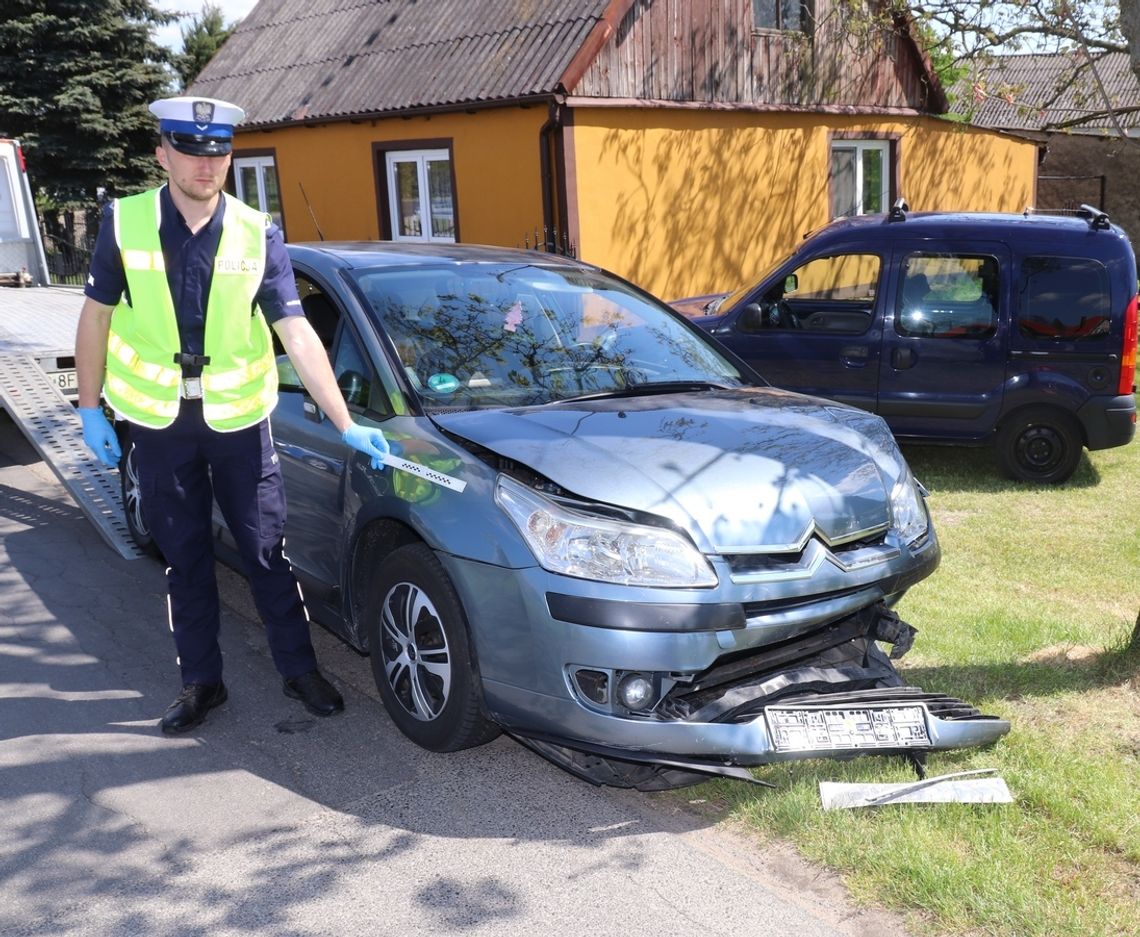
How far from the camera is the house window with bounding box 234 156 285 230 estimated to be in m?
17.2

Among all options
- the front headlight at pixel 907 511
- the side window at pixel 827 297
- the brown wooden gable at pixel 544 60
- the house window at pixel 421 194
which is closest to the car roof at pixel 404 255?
the front headlight at pixel 907 511

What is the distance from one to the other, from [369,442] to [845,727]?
1.82m

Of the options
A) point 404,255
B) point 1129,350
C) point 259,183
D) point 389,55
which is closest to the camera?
point 404,255

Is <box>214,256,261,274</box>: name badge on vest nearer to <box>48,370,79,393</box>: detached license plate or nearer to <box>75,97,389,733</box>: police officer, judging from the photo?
<box>75,97,389,733</box>: police officer

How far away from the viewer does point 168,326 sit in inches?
158

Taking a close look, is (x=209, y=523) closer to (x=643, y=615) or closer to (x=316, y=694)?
(x=316, y=694)

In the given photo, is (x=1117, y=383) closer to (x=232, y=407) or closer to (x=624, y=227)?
(x=232, y=407)

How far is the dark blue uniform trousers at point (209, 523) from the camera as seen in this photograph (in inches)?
164

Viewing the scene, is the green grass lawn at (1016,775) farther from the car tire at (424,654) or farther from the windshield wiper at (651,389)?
the windshield wiper at (651,389)

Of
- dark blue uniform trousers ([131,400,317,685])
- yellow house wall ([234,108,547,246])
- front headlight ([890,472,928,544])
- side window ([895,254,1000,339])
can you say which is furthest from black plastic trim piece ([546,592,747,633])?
yellow house wall ([234,108,547,246])

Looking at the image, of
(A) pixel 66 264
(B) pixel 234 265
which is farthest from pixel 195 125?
(A) pixel 66 264

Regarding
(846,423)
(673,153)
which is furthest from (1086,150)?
(846,423)

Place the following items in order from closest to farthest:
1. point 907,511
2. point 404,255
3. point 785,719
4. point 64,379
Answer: point 785,719 → point 907,511 → point 404,255 → point 64,379

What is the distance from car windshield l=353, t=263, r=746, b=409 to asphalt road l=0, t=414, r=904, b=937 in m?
1.34
